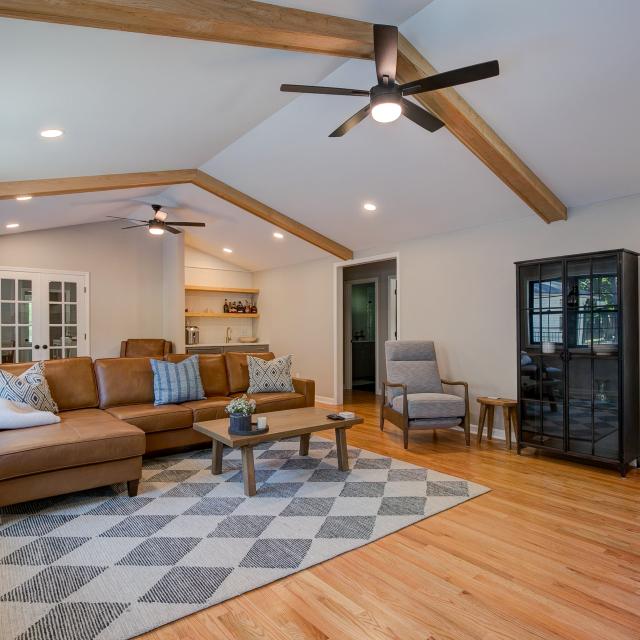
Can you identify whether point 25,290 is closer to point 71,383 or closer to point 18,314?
point 18,314

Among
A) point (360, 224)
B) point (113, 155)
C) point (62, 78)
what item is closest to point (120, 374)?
point (113, 155)

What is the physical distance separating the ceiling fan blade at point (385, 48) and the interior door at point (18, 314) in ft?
20.2

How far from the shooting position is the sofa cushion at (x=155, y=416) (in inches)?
157

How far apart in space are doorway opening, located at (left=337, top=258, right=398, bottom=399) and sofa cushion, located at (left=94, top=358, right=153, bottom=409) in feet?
13.6

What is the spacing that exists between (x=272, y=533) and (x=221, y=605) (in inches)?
27.7

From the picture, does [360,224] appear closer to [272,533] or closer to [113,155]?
[113,155]

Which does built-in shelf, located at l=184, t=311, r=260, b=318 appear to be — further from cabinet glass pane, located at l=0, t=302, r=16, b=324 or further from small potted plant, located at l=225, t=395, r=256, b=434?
small potted plant, located at l=225, t=395, r=256, b=434

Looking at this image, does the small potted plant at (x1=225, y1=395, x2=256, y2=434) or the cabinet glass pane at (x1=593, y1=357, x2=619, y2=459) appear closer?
the small potted plant at (x1=225, y1=395, x2=256, y2=434)

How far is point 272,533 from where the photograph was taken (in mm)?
2729

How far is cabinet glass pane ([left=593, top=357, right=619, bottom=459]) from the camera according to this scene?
3814 mm

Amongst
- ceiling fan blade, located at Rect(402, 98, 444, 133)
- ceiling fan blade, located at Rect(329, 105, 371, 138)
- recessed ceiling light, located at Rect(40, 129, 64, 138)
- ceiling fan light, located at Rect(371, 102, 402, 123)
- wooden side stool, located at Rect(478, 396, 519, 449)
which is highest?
recessed ceiling light, located at Rect(40, 129, 64, 138)

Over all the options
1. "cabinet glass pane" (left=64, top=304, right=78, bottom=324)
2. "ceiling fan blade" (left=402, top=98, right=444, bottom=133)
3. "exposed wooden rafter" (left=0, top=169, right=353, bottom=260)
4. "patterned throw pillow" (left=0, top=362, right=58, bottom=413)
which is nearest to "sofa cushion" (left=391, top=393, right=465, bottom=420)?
"ceiling fan blade" (left=402, top=98, right=444, bottom=133)

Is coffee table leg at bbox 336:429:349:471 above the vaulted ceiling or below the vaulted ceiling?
below

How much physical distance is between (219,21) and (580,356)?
12.2 ft
